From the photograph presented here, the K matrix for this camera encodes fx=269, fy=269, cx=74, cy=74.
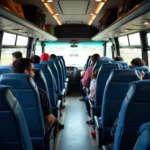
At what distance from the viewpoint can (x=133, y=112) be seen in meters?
2.13

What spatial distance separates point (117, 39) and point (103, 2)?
362 cm

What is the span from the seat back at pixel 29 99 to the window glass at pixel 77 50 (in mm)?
8811

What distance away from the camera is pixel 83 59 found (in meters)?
11.8

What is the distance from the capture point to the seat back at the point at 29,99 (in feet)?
8.39

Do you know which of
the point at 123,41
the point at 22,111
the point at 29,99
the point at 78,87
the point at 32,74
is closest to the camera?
the point at 22,111

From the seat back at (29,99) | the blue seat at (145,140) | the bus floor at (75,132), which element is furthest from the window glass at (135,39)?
the blue seat at (145,140)

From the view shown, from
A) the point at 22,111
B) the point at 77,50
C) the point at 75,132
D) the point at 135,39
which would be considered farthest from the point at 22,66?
the point at 77,50

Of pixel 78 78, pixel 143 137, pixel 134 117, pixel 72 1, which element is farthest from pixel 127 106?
pixel 78 78

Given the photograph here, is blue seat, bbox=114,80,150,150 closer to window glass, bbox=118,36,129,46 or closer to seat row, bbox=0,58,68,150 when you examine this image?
seat row, bbox=0,58,68,150

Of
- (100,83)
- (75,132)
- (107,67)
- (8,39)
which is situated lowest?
(75,132)

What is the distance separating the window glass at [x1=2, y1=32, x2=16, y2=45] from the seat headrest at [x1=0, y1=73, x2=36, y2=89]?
158 inches

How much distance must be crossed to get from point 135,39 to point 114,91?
465cm

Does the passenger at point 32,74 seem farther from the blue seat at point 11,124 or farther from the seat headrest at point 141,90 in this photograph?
the seat headrest at point 141,90

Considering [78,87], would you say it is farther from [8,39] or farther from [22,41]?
[8,39]
